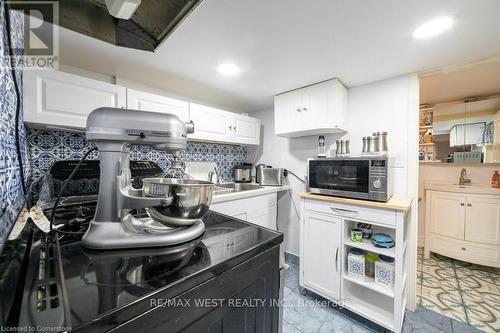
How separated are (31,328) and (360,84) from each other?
2.35m

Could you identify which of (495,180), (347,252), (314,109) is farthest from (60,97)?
(495,180)

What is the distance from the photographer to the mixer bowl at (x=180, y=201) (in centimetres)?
56

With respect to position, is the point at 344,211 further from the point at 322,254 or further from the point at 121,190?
the point at 121,190

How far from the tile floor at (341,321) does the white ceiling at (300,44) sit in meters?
1.91

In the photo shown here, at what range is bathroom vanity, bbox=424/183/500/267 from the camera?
2.09 meters

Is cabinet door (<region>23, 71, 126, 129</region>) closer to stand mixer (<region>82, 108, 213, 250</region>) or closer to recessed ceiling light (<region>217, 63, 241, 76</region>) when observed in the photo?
recessed ceiling light (<region>217, 63, 241, 76</region>)

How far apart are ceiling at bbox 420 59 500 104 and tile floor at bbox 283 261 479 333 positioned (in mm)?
1892

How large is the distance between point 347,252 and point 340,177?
61cm

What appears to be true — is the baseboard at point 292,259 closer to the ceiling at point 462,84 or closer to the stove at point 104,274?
the stove at point 104,274

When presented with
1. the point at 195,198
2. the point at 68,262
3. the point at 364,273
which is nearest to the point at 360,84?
the point at 364,273

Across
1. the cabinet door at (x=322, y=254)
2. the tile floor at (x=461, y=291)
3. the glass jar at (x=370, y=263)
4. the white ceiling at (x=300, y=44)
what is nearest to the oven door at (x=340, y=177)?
the cabinet door at (x=322, y=254)

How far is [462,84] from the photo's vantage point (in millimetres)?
2025

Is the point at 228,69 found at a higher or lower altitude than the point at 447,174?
higher

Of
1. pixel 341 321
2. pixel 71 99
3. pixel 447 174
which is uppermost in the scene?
pixel 71 99
